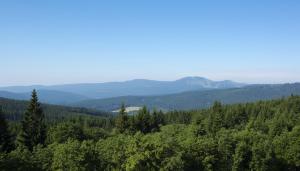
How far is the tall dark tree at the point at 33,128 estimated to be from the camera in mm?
79125

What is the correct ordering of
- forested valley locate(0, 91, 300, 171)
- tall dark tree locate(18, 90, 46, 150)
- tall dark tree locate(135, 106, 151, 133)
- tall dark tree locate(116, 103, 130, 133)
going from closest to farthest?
forested valley locate(0, 91, 300, 171), tall dark tree locate(18, 90, 46, 150), tall dark tree locate(116, 103, 130, 133), tall dark tree locate(135, 106, 151, 133)

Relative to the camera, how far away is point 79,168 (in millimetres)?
50625

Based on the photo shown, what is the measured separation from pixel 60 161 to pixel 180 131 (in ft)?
168

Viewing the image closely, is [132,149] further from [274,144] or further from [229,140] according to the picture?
[274,144]

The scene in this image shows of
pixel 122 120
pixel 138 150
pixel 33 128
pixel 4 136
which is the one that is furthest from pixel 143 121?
pixel 138 150

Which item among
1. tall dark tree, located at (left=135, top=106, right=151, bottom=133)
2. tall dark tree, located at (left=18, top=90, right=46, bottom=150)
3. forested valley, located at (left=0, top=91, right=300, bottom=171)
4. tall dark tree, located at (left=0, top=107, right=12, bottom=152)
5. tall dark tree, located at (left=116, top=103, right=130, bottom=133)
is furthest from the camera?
tall dark tree, located at (left=135, top=106, right=151, bottom=133)

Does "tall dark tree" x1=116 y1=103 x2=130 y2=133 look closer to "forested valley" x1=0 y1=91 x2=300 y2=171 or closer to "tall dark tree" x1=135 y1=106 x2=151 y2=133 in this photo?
"forested valley" x1=0 y1=91 x2=300 y2=171

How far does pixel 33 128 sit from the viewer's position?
261 ft

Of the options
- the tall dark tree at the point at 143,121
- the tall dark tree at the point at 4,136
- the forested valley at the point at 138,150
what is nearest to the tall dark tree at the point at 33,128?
the forested valley at the point at 138,150

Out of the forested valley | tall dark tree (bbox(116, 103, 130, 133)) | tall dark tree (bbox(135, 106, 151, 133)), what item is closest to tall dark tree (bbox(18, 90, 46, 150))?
the forested valley

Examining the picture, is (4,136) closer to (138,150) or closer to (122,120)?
(138,150)

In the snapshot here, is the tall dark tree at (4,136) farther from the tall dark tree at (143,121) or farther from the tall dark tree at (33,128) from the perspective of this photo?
the tall dark tree at (143,121)

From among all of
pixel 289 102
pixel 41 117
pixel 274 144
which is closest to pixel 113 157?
pixel 41 117

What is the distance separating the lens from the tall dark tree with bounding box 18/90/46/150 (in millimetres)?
79125
